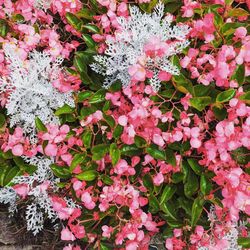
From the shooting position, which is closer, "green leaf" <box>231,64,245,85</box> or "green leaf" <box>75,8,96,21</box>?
"green leaf" <box>231,64,245,85</box>

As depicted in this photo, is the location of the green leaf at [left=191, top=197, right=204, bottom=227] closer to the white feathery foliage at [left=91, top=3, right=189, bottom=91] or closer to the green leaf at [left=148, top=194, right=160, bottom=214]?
the green leaf at [left=148, top=194, right=160, bottom=214]

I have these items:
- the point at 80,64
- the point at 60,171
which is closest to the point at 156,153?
the point at 60,171

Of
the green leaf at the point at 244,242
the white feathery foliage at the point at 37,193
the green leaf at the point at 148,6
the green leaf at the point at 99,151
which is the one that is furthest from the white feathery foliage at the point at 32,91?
the green leaf at the point at 244,242

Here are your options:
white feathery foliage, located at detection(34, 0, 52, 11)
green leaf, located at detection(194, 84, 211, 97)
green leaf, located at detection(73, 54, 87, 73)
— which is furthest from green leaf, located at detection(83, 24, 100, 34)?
green leaf, located at detection(194, 84, 211, 97)

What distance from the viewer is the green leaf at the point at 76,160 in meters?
1.81

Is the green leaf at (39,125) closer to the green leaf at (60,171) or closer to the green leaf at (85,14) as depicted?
the green leaf at (60,171)

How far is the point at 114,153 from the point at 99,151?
0.07 metres

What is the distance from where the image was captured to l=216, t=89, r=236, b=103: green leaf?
1.72m

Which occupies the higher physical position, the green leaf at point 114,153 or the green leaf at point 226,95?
the green leaf at point 226,95

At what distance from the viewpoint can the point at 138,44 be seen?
1.85m

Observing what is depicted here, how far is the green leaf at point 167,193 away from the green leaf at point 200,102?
336 millimetres

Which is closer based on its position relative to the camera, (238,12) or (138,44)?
(138,44)

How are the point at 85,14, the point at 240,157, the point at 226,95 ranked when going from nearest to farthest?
the point at 226,95
the point at 240,157
the point at 85,14

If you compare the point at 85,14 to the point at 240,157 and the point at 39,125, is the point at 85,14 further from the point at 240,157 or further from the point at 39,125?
the point at 240,157
